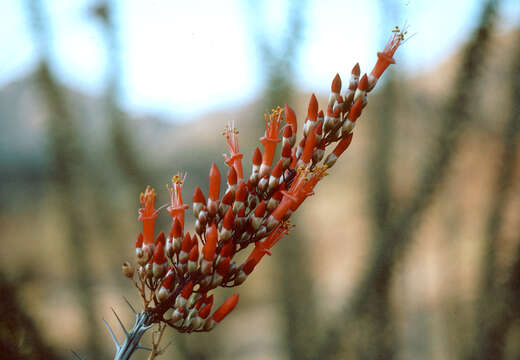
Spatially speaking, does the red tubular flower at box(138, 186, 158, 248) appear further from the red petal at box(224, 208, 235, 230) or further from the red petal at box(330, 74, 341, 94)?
the red petal at box(330, 74, 341, 94)

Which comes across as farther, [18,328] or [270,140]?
[18,328]

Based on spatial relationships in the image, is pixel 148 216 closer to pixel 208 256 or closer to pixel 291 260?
pixel 208 256

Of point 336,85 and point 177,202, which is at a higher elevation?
point 336,85

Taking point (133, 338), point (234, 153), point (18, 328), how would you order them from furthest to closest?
1. point (18, 328)
2. point (234, 153)
3. point (133, 338)

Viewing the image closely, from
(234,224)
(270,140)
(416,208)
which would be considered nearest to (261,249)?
(234,224)

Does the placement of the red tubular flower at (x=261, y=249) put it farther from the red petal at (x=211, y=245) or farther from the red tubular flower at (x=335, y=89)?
the red tubular flower at (x=335, y=89)

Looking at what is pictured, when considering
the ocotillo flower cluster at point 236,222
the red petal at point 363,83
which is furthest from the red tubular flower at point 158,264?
the red petal at point 363,83

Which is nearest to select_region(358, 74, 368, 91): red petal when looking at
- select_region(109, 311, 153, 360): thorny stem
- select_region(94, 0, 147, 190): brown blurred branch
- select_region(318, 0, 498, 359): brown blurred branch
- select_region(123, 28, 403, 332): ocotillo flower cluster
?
select_region(123, 28, 403, 332): ocotillo flower cluster
